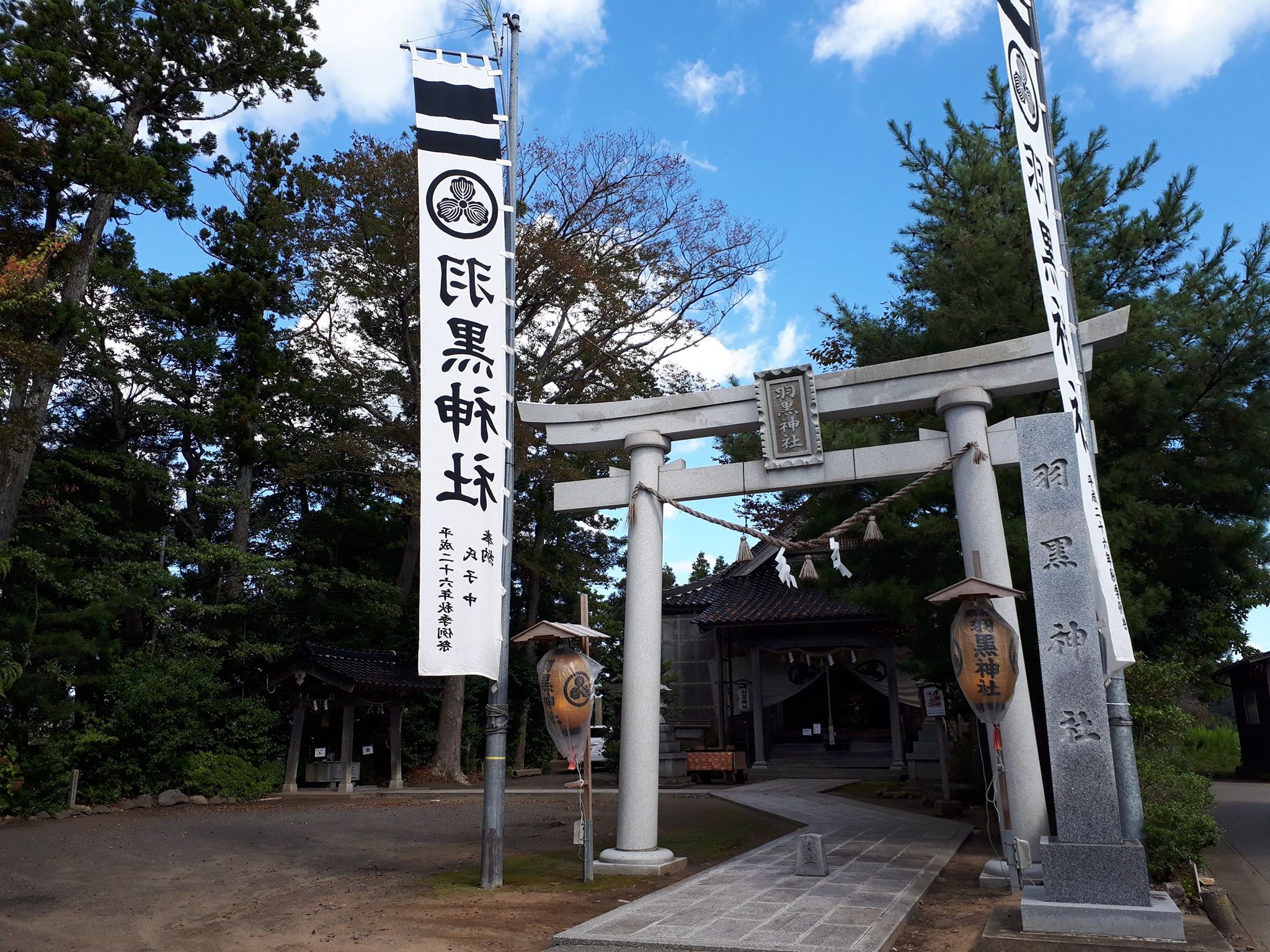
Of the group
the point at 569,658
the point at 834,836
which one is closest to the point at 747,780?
the point at 834,836

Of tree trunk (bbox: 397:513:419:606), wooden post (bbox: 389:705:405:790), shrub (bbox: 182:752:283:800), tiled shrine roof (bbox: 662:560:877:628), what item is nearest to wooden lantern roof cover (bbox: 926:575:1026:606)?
tiled shrine roof (bbox: 662:560:877:628)

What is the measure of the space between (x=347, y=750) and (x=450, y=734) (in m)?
2.43

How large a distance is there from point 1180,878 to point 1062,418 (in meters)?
3.69

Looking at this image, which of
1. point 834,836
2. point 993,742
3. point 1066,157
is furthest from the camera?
point 1066,157

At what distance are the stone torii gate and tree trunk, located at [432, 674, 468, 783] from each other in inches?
473

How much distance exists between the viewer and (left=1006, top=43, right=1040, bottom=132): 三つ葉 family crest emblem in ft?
23.6

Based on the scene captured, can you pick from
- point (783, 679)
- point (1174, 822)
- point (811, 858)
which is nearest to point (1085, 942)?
point (1174, 822)

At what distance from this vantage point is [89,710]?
1561 centimetres

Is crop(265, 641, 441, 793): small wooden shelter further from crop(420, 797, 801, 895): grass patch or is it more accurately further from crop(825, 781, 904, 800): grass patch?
crop(825, 781, 904, 800): grass patch

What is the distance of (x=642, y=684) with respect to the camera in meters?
8.80

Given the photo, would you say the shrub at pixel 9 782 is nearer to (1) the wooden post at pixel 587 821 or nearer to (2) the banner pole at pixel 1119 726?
→ (1) the wooden post at pixel 587 821

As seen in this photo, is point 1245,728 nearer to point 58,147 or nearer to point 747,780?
point 747,780

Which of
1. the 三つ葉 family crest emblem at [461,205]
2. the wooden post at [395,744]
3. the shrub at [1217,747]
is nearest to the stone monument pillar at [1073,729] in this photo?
the 三つ葉 family crest emblem at [461,205]

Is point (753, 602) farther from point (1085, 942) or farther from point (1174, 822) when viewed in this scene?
point (1085, 942)
